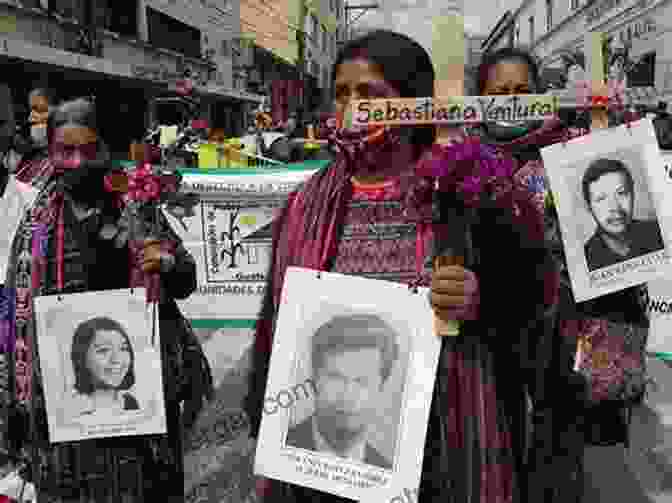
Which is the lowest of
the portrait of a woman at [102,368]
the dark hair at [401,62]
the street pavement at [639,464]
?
the street pavement at [639,464]

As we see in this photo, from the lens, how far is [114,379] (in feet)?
7.75

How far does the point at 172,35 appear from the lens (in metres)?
25.2

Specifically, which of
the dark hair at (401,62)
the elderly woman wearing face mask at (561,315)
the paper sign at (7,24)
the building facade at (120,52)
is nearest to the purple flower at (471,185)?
the dark hair at (401,62)

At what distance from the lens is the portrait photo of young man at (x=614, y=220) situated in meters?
2.18

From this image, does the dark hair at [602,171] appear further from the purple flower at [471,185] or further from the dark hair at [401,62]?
the purple flower at [471,185]

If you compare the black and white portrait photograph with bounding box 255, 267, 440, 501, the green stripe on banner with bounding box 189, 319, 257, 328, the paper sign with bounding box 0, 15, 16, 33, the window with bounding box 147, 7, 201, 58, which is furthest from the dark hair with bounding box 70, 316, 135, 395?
the window with bounding box 147, 7, 201, 58

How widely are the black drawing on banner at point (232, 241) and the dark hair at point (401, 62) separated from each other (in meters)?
3.10

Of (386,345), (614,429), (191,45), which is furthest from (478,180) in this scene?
(191,45)

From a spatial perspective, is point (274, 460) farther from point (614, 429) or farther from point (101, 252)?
point (614, 429)

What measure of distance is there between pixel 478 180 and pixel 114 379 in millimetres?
1464

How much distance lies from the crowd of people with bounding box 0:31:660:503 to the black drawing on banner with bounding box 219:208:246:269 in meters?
2.04

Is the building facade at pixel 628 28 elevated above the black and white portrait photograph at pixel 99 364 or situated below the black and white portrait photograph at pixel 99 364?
above
